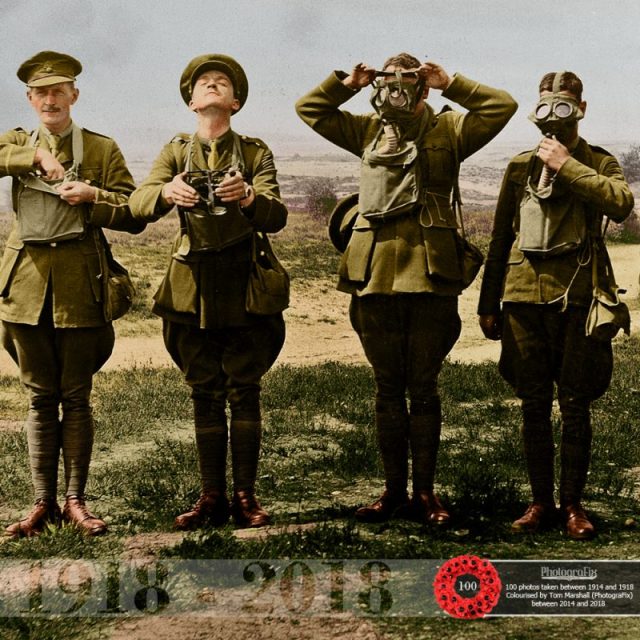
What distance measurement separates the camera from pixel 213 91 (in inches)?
240

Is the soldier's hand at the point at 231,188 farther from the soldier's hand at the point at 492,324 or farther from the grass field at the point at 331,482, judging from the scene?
the grass field at the point at 331,482

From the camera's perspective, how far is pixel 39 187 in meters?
6.17

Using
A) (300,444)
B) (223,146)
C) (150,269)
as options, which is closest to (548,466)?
(223,146)

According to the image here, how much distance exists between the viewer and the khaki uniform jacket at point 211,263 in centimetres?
612

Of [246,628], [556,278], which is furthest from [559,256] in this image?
[246,628]

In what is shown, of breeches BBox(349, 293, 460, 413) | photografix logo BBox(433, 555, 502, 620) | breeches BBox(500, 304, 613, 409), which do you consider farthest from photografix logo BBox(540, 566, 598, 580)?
breeches BBox(349, 293, 460, 413)

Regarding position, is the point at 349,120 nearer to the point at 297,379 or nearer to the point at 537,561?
the point at 537,561

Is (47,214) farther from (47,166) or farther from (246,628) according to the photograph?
(246,628)

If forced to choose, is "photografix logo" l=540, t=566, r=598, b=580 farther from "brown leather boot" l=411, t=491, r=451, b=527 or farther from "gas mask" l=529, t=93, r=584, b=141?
"gas mask" l=529, t=93, r=584, b=141

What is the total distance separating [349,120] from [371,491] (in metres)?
2.66

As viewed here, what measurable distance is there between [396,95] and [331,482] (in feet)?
10.0

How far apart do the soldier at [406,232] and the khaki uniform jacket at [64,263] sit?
1269mm

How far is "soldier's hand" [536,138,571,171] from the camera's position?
5.82m

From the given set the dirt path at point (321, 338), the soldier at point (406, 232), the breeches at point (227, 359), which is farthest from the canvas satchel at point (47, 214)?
the dirt path at point (321, 338)
